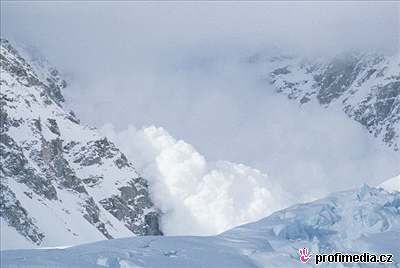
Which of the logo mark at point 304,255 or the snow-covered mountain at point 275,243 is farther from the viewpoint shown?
the logo mark at point 304,255

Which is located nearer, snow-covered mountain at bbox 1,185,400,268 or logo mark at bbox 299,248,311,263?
snow-covered mountain at bbox 1,185,400,268

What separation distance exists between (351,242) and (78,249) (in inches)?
464

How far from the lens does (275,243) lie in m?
36.2

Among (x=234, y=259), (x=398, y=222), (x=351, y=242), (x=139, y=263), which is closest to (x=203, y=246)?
(x=234, y=259)

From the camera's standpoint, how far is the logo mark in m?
34.1

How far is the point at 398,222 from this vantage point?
1578 inches

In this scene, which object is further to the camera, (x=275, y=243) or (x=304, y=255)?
(x=275, y=243)

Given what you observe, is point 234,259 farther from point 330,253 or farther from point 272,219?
point 272,219

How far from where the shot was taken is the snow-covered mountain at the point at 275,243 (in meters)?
31.0

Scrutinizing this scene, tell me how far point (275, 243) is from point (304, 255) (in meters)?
2.05

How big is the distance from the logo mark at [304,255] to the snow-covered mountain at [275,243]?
0.20m

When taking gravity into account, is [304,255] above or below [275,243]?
below

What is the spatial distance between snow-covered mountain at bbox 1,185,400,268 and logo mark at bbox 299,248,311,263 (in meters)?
0.20

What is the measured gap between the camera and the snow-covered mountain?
1219 inches
